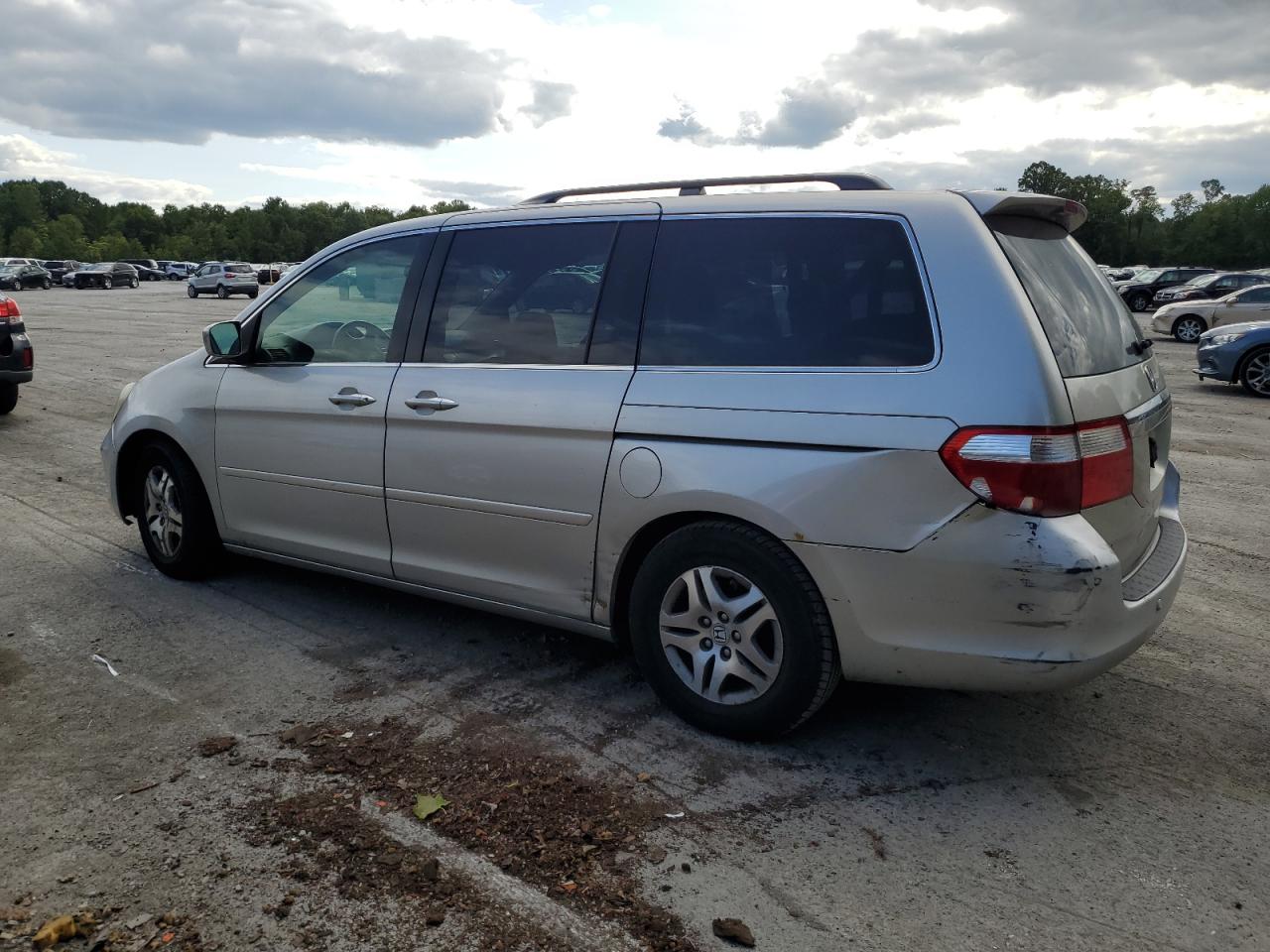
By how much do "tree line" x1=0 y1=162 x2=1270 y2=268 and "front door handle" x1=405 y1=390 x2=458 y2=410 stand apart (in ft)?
348

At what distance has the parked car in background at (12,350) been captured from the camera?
10.6 metres

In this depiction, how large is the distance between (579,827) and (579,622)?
1.03m

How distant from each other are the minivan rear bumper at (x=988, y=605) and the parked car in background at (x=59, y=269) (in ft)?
235

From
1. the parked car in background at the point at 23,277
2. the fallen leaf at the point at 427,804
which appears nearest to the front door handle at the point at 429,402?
the fallen leaf at the point at 427,804

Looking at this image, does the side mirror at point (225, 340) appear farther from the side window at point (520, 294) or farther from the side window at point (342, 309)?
the side window at point (520, 294)

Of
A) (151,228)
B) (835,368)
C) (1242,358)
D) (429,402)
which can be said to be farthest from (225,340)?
(151,228)

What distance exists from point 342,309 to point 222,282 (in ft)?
162

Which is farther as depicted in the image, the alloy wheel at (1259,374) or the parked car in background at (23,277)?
the parked car in background at (23,277)

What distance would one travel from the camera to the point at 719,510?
3.47m

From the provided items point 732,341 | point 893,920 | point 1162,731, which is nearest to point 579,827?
point 893,920

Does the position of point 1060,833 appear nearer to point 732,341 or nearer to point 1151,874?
point 1151,874

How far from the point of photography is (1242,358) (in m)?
14.3

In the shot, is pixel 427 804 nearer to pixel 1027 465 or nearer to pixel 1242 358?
pixel 1027 465

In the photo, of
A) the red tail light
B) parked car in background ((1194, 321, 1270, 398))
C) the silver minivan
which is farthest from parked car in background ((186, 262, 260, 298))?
the red tail light
